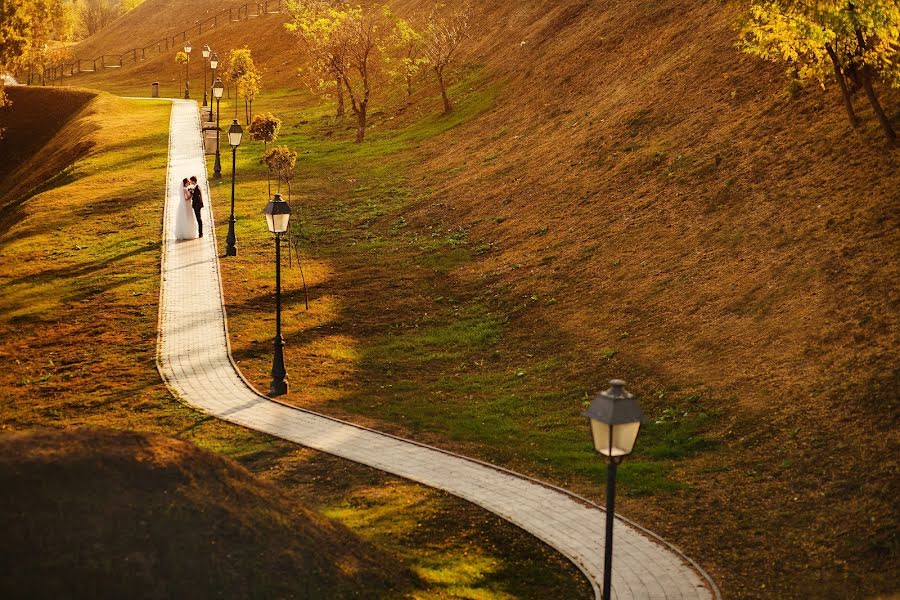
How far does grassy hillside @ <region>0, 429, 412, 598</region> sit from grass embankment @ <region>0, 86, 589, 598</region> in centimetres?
42

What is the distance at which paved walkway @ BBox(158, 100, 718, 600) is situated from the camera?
12367 mm

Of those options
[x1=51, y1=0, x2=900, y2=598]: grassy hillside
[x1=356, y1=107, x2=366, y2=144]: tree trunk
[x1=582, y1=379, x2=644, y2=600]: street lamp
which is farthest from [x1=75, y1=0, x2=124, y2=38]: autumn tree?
[x1=582, y1=379, x2=644, y2=600]: street lamp

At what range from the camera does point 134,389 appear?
18594 millimetres

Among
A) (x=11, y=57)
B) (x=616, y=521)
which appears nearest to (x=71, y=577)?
(x=616, y=521)

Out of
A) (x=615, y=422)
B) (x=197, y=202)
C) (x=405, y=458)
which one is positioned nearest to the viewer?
(x=615, y=422)

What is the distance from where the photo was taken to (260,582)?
908 cm

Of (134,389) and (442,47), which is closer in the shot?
(134,389)

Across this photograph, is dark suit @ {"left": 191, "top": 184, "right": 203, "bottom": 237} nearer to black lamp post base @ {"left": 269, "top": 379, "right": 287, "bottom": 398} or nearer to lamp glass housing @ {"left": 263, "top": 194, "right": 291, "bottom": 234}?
lamp glass housing @ {"left": 263, "top": 194, "right": 291, "bottom": 234}

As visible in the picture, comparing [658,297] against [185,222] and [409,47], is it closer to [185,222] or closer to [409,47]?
[185,222]

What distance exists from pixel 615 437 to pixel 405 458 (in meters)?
7.08

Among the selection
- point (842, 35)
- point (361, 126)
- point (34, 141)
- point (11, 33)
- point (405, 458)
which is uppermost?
point (11, 33)

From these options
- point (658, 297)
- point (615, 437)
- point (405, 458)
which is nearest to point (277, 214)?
point (405, 458)

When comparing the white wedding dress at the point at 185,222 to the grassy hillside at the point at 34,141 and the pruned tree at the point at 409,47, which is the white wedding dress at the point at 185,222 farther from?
the pruned tree at the point at 409,47

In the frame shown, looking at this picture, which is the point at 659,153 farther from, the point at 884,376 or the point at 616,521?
the point at 616,521
